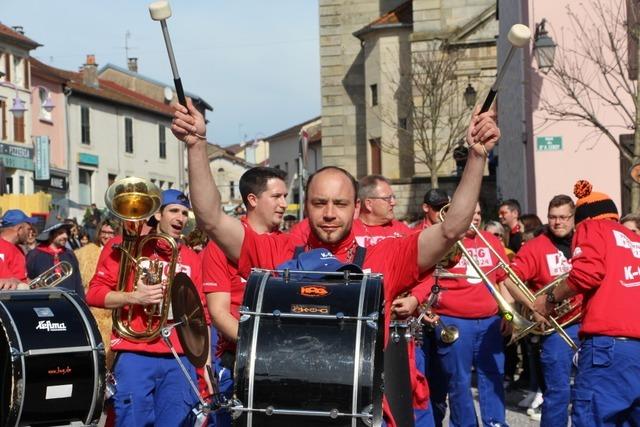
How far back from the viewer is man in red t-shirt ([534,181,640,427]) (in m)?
7.50

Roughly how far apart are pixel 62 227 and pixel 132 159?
5050cm

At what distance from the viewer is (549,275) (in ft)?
34.8

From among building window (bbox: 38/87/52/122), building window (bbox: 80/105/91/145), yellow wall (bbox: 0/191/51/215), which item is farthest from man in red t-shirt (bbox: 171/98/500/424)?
building window (bbox: 80/105/91/145)

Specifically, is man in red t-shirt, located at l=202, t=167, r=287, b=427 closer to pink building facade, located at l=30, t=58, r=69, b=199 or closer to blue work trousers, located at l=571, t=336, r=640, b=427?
blue work trousers, located at l=571, t=336, r=640, b=427

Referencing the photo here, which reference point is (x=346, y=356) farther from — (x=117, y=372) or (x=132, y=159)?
(x=132, y=159)

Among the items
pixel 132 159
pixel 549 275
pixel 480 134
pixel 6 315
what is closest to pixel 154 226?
pixel 6 315

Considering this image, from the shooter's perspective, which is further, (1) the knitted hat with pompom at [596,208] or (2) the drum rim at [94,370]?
(1) the knitted hat with pompom at [596,208]

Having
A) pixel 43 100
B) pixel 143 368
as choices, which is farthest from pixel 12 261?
pixel 43 100

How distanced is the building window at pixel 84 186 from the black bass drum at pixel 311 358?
179 ft

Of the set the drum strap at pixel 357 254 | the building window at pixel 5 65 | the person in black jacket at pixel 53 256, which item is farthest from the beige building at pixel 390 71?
the drum strap at pixel 357 254

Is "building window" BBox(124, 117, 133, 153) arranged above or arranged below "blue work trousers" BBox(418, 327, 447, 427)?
above

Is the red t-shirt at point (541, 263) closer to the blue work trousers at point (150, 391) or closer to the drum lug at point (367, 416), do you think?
the blue work trousers at point (150, 391)

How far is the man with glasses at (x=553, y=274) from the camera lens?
398 inches

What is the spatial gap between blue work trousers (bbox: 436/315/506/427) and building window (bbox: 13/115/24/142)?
4407 centimetres
